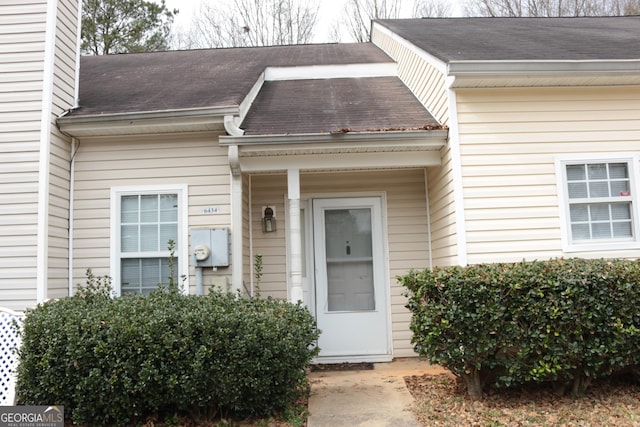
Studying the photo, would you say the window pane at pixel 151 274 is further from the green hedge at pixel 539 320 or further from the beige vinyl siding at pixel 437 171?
the beige vinyl siding at pixel 437 171

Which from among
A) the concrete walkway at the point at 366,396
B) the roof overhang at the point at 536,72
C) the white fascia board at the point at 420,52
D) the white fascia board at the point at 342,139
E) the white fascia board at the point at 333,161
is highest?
the white fascia board at the point at 420,52

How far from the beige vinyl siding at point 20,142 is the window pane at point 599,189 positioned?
6247 mm

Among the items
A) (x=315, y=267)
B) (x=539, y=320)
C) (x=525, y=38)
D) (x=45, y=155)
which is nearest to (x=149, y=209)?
(x=45, y=155)

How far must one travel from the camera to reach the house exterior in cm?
536

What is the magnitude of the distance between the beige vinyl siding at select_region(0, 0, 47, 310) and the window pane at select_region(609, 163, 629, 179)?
6.53 m

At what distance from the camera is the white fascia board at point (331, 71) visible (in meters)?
8.20

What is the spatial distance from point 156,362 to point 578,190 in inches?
188

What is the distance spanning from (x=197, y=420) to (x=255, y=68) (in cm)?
573

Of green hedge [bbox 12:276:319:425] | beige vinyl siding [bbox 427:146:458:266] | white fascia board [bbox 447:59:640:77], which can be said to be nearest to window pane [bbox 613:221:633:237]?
white fascia board [bbox 447:59:640:77]

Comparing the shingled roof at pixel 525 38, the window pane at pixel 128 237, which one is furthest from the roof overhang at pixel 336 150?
the window pane at pixel 128 237

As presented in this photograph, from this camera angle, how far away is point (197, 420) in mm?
4195

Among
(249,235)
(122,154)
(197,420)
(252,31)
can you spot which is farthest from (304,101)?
(252,31)

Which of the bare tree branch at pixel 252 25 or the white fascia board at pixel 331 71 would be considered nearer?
the white fascia board at pixel 331 71

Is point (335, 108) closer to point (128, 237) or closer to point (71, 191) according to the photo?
point (128, 237)
